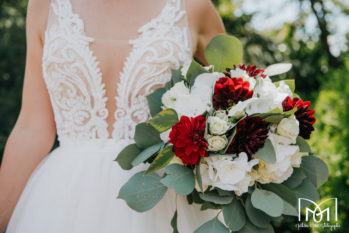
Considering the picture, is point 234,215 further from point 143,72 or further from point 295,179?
point 143,72

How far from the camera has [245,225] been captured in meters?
1.31

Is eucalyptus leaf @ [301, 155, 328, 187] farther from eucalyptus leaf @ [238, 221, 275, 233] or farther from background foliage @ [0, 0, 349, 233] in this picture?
background foliage @ [0, 0, 349, 233]

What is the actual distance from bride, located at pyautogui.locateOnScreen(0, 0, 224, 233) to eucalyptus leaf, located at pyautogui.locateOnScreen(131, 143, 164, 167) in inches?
9.5

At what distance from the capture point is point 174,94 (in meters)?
1.40

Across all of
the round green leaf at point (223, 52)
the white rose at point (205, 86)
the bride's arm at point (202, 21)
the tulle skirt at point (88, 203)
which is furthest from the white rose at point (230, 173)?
the bride's arm at point (202, 21)

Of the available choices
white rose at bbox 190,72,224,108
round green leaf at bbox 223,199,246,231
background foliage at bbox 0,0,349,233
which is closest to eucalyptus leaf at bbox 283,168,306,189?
round green leaf at bbox 223,199,246,231

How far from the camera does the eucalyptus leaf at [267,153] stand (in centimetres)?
122

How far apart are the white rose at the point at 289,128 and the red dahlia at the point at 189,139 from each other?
0.29 meters

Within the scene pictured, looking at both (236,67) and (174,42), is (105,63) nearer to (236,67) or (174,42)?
(174,42)

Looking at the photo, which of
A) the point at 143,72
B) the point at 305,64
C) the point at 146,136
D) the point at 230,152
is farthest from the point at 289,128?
the point at 305,64

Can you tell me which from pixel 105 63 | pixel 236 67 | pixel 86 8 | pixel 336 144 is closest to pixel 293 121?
pixel 236 67

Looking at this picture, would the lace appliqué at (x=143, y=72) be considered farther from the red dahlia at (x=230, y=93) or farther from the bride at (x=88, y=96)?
the red dahlia at (x=230, y=93)

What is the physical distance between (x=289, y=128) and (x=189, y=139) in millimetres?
379

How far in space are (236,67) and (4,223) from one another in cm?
133
